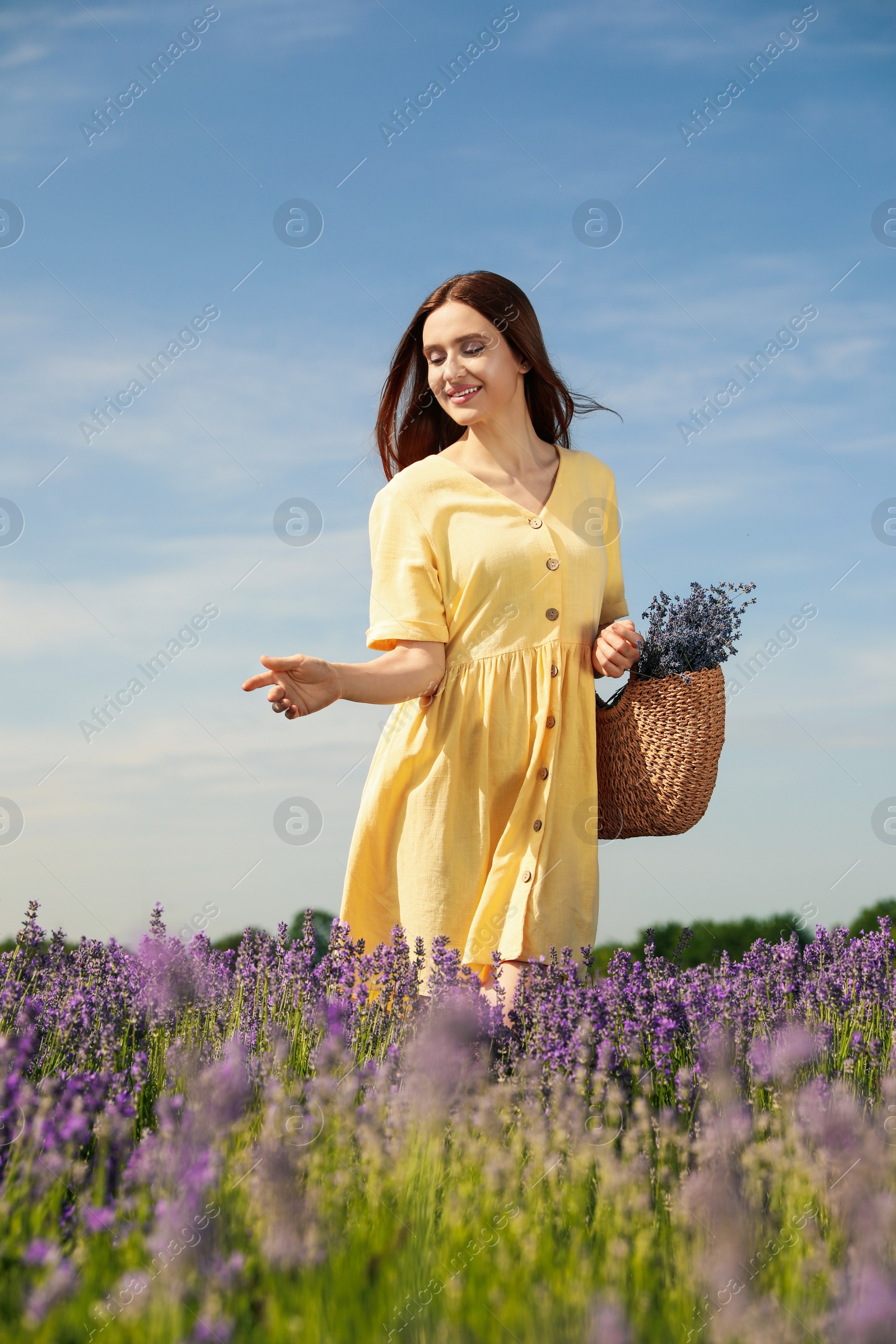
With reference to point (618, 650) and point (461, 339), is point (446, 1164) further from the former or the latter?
point (461, 339)

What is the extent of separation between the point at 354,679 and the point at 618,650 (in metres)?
0.90

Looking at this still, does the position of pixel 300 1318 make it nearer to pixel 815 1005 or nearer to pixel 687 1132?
pixel 687 1132

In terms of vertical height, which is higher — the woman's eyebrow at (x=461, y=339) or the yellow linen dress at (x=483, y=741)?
the woman's eyebrow at (x=461, y=339)

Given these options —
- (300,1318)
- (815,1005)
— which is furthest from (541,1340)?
(815,1005)

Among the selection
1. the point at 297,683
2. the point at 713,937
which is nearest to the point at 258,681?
the point at 297,683

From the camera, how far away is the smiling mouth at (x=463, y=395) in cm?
370

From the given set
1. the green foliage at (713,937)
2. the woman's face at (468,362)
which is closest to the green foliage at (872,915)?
the green foliage at (713,937)

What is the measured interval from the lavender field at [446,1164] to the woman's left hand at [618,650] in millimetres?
914

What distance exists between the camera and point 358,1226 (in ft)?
5.88

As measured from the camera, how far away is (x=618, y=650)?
11.7ft

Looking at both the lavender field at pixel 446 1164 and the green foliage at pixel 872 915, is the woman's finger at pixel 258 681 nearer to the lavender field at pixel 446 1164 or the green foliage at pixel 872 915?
the lavender field at pixel 446 1164

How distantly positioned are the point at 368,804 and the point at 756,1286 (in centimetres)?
211

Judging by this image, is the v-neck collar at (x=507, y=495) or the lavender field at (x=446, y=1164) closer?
the lavender field at (x=446, y=1164)

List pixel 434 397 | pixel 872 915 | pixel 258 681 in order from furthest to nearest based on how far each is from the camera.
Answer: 1. pixel 872 915
2. pixel 434 397
3. pixel 258 681
